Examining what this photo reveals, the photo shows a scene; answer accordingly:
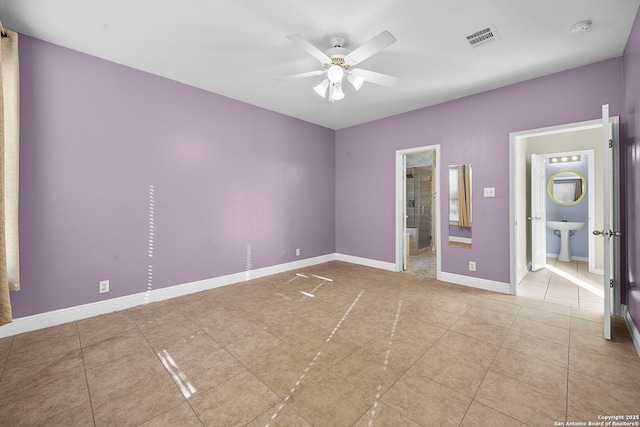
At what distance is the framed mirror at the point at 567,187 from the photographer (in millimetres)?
5420

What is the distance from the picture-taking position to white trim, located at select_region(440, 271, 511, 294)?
3549 mm

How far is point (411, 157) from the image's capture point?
6.59 meters

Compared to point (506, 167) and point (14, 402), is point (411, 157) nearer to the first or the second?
point (506, 167)

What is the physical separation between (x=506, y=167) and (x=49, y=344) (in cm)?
528

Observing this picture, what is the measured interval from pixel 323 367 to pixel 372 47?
100.0 inches

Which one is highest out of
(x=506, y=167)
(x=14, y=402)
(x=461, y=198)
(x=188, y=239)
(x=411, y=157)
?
Answer: (x=411, y=157)

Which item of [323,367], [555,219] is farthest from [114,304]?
[555,219]

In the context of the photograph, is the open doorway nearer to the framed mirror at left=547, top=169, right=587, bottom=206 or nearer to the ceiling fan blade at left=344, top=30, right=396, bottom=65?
the framed mirror at left=547, top=169, right=587, bottom=206

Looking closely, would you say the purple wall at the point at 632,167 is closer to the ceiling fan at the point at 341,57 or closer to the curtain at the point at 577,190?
the ceiling fan at the point at 341,57

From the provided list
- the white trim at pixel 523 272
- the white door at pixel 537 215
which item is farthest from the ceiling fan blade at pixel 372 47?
the white door at pixel 537 215

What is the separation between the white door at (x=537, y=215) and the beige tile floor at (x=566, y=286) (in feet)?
0.74

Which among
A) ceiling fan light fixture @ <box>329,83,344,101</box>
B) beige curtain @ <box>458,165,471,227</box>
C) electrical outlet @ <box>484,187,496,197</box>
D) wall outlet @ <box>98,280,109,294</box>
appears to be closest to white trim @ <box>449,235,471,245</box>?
beige curtain @ <box>458,165,471,227</box>

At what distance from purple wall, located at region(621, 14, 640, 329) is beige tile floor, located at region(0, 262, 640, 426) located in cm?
48

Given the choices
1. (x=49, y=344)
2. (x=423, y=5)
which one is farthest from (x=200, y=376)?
(x=423, y=5)
